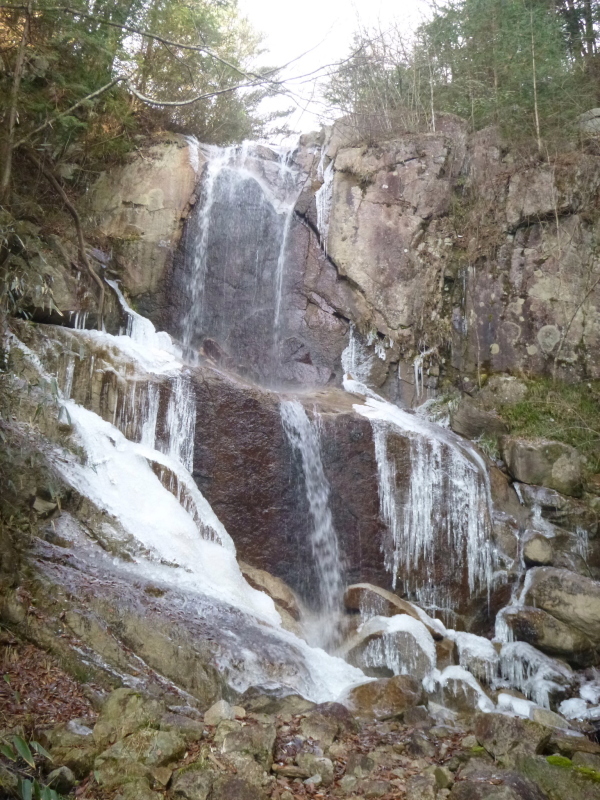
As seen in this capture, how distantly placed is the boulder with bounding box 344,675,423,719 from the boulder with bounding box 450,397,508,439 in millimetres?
5765

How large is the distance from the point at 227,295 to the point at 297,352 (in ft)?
5.70

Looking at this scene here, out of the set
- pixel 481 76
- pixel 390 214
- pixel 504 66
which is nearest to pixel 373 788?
pixel 390 214

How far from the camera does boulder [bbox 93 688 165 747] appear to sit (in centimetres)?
388

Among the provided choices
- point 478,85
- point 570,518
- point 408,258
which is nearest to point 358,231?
point 408,258

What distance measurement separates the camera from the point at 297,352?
12711mm

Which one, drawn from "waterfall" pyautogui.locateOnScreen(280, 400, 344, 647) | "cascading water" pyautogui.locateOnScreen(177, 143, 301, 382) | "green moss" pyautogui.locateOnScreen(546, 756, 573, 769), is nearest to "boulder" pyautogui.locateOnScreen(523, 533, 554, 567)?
"waterfall" pyautogui.locateOnScreen(280, 400, 344, 647)

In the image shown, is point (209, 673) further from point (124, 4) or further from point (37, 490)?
point (124, 4)

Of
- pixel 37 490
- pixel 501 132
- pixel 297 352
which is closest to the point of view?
pixel 37 490

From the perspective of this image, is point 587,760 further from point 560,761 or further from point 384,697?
point 384,697

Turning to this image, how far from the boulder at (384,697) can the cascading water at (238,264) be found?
23.3ft

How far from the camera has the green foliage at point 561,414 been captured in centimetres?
1091

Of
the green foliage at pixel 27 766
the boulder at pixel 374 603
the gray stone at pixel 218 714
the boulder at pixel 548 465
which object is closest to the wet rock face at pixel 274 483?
the boulder at pixel 374 603

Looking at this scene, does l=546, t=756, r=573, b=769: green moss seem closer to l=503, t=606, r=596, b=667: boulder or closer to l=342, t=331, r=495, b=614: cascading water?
l=503, t=606, r=596, b=667: boulder

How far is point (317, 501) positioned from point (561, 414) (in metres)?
4.67
